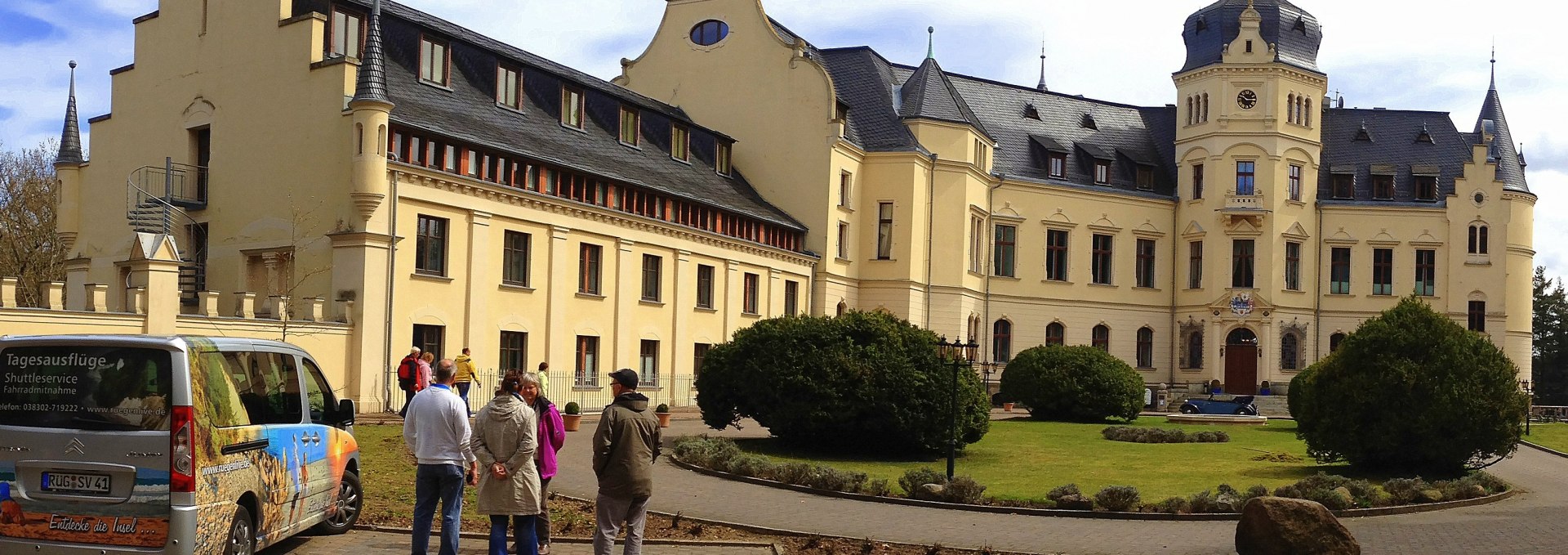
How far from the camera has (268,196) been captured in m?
32.4

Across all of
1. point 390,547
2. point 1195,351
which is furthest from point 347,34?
point 1195,351

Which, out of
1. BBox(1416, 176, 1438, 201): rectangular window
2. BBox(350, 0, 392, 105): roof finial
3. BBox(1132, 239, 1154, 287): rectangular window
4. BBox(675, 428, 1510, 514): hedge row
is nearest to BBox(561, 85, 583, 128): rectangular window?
BBox(350, 0, 392, 105): roof finial

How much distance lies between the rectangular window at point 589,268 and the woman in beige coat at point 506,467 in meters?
26.8

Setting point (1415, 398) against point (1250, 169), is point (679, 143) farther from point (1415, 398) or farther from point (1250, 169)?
point (1415, 398)

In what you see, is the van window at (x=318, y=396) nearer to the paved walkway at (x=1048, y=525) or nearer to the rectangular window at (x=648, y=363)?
the paved walkway at (x=1048, y=525)

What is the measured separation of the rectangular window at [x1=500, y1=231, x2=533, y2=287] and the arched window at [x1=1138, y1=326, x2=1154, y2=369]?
36280mm

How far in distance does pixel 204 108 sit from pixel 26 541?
1049 inches

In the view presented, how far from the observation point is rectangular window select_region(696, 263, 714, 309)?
43906 mm

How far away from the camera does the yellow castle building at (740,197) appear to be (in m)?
32.0

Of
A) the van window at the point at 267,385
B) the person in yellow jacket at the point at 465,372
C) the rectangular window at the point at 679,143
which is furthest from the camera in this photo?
the rectangular window at the point at 679,143

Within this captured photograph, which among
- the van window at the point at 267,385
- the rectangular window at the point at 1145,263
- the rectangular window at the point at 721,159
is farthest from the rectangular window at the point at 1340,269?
the van window at the point at 267,385

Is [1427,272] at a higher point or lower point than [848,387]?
higher

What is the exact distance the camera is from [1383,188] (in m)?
63.3

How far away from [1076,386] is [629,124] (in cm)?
1654
